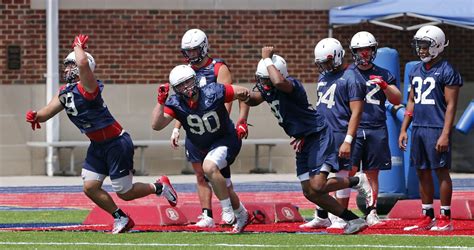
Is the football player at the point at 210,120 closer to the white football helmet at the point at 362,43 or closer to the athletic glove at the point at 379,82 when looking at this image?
the athletic glove at the point at 379,82

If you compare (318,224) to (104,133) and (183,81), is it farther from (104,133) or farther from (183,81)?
(104,133)

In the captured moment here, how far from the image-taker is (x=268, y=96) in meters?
12.3

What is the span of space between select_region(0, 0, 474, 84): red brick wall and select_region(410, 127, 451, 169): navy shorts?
11.1 meters

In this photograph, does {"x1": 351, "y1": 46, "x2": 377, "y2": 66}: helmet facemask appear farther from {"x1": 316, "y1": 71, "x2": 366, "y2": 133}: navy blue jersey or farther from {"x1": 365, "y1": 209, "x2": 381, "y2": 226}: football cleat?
{"x1": 365, "y1": 209, "x2": 381, "y2": 226}: football cleat

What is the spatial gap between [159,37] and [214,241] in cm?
1252

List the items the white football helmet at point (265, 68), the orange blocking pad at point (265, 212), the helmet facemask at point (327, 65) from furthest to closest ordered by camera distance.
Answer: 1. the orange blocking pad at point (265, 212)
2. the helmet facemask at point (327, 65)
3. the white football helmet at point (265, 68)

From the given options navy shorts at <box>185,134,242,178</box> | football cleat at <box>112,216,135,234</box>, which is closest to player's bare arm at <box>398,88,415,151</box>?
navy shorts at <box>185,134,242,178</box>

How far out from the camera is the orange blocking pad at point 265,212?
1384 centimetres

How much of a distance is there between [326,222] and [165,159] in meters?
10.8

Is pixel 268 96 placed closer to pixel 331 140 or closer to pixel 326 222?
pixel 331 140

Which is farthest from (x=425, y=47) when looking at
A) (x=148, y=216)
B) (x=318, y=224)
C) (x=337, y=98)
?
(x=148, y=216)

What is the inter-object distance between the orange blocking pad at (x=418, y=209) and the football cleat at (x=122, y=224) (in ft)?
10.2

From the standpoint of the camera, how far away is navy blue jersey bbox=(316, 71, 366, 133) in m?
13.2

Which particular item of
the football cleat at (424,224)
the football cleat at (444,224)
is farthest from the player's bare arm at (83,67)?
the football cleat at (444,224)
